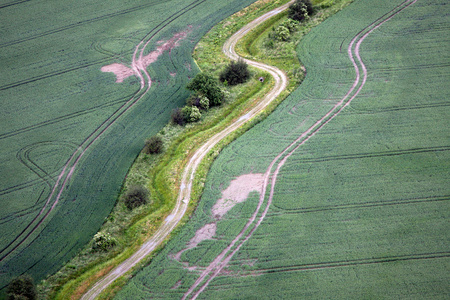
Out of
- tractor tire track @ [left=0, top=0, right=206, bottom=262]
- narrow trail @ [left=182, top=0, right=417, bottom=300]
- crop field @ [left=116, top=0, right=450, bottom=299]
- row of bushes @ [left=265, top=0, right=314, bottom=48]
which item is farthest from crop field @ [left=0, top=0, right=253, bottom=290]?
narrow trail @ [left=182, top=0, right=417, bottom=300]

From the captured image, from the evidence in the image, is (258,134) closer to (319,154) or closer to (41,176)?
(319,154)

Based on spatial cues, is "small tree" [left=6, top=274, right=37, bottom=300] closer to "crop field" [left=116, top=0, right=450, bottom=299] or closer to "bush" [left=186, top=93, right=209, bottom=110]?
"crop field" [left=116, top=0, right=450, bottom=299]

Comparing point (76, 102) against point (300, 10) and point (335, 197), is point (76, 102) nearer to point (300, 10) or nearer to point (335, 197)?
point (335, 197)

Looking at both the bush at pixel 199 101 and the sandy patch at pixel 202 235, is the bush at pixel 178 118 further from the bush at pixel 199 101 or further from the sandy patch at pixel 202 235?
the sandy patch at pixel 202 235

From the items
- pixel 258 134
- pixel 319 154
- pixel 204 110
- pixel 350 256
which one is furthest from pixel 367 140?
pixel 204 110

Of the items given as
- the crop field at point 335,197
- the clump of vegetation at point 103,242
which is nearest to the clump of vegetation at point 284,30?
the crop field at point 335,197
